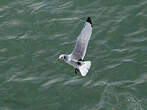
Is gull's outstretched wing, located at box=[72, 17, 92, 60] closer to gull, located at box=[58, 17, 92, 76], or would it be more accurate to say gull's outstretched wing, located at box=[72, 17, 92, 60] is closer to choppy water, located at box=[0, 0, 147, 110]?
gull, located at box=[58, 17, 92, 76]

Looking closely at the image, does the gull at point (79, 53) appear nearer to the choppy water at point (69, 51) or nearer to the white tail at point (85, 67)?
the white tail at point (85, 67)

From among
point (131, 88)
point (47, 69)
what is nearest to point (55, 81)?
point (47, 69)

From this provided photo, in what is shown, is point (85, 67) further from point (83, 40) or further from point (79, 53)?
point (83, 40)

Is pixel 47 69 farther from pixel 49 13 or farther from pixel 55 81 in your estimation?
pixel 49 13

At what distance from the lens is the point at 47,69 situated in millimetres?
18859

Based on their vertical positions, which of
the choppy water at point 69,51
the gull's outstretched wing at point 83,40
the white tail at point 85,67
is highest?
the gull's outstretched wing at point 83,40

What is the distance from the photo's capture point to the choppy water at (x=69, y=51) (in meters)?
17.4

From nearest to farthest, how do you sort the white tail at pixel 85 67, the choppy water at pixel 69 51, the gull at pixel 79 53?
the white tail at pixel 85 67, the gull at pixel 79 53, the choppy water at pixel 69 51

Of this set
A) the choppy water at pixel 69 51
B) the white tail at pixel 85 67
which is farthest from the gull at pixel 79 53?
the choppy water at pixel 69 51

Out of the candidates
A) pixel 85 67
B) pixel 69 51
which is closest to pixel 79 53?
pixel 85 67

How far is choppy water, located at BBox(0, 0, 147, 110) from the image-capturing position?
17391 mm

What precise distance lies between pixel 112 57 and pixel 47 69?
2882 millimetres

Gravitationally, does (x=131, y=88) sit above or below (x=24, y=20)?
below

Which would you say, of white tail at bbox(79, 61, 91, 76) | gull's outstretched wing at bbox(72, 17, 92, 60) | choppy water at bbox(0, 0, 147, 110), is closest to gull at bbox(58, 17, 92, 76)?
gull's outstretched wing at bbox(72, 17, 92, 60)
